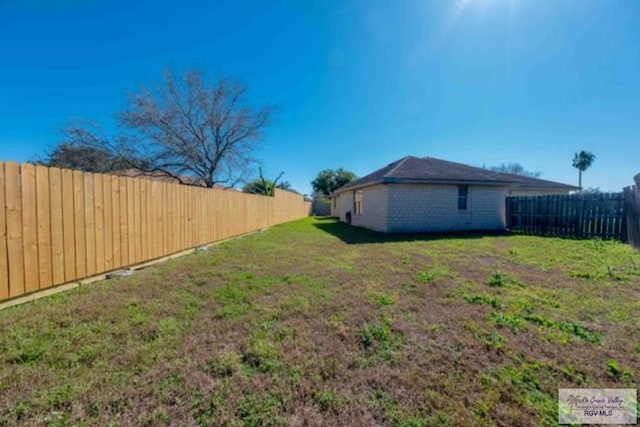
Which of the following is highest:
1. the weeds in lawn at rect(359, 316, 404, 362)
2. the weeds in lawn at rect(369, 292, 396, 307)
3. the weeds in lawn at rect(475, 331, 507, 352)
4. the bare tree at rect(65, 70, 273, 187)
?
the bare tree at rect(65, 70, 273, 187)

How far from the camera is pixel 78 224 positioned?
13.2ft

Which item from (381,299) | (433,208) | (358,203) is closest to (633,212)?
(381,299)

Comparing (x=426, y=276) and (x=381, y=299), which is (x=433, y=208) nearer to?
(x=426, y=276)

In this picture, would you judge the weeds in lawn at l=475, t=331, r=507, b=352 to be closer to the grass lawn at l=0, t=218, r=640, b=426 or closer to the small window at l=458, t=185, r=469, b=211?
the grass lawn at l=0, t=218, r=640, b=426

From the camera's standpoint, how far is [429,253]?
7230mm

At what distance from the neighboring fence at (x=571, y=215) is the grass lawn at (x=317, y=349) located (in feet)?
21.3

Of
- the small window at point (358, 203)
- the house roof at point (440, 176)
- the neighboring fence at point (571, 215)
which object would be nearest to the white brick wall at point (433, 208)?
the house roof at point (440, 176)

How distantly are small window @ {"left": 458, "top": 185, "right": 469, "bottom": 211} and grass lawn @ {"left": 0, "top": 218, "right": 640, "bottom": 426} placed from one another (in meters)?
7.87

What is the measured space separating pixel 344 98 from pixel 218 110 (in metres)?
9.89

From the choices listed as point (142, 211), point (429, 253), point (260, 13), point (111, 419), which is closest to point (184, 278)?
point (142, 211)

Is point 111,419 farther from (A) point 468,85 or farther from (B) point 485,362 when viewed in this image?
(A) point 468,85

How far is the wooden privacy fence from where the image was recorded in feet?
10.5

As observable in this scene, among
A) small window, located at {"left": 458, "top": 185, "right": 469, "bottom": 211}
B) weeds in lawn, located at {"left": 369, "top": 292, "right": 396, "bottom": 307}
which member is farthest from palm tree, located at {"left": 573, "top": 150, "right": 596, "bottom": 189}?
weeds in lawn, located at {"left": 369, "top": 292, "right": 396, "bottom": 307}

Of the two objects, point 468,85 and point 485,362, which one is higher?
point 468,85
